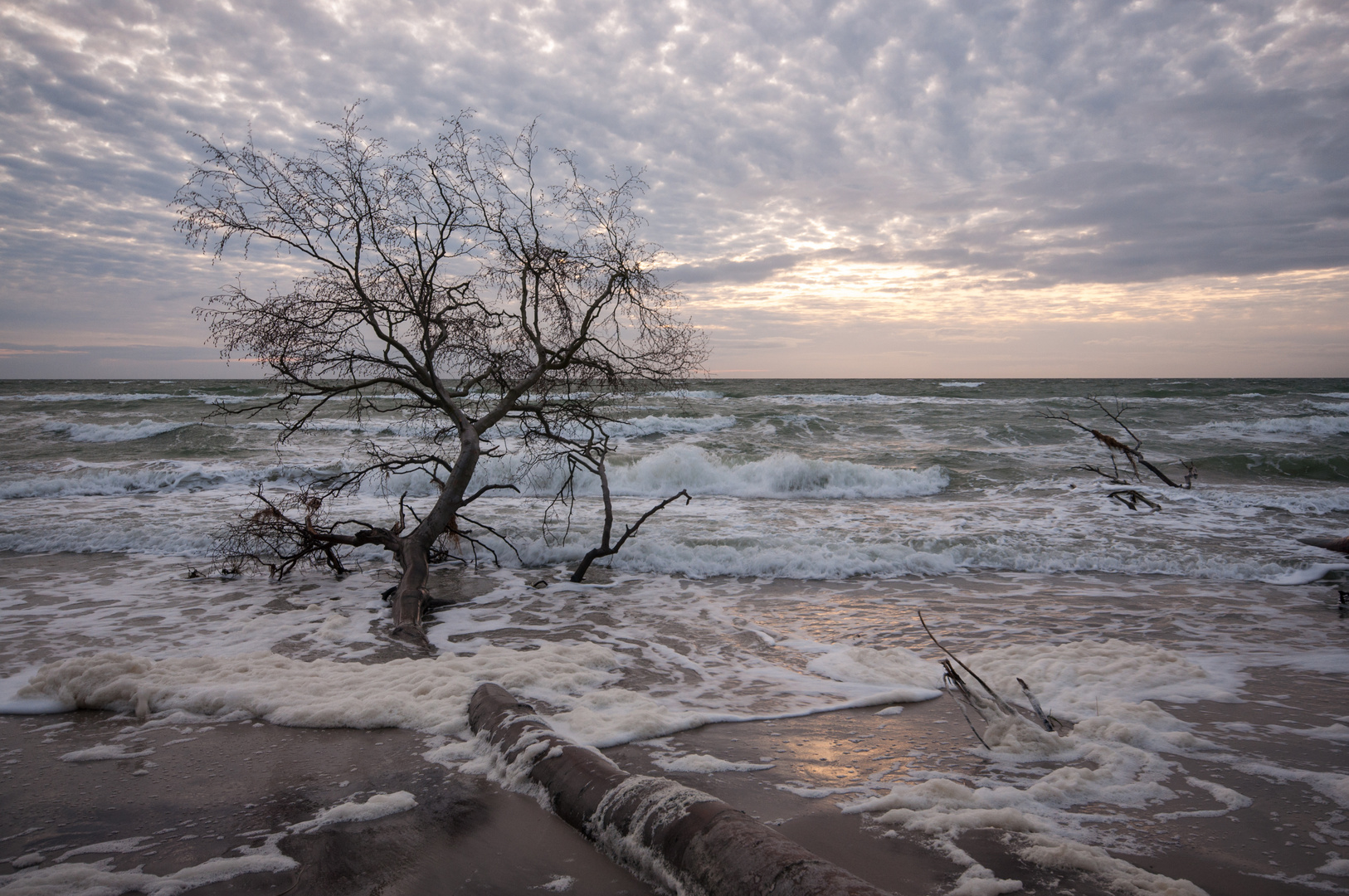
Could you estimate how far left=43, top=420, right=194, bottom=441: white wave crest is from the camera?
25.4 metres

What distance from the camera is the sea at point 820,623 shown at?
3893 millimetres

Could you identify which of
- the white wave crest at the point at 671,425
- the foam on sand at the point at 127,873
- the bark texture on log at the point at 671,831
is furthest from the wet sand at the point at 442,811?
the white wave crest at the point at 671,425

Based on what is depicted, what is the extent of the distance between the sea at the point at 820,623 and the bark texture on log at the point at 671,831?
812 mm

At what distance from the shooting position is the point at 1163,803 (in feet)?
11.8

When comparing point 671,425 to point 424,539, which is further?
point 671,425

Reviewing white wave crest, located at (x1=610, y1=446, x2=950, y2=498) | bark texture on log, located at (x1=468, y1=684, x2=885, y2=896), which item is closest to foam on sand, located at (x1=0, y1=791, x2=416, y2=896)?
bark texture on log, located at (x1=468, y1=684, x2=885, y2=896)

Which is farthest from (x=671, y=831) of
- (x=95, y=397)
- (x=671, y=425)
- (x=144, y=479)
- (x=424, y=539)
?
(x=95, y=397)

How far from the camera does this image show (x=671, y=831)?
2607 millimetres

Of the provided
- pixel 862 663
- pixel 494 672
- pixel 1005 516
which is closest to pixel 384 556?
pixel 494 672

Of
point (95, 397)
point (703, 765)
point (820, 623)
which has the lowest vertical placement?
point (820, 623)

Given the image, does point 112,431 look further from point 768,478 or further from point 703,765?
point 703,765

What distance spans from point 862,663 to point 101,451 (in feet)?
85.4

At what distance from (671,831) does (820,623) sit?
518 centimetres

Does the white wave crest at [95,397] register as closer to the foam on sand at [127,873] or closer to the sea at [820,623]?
the sea at [820,623]
